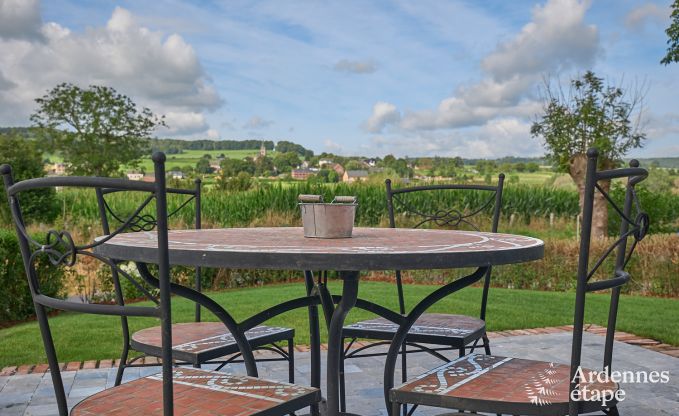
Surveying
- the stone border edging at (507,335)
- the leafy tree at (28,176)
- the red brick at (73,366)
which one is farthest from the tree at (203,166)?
the red brick at (73,366)

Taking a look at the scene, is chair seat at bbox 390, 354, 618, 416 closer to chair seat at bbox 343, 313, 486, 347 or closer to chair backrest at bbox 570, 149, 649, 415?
chair backrest at bbox 570, 149, 649, 415

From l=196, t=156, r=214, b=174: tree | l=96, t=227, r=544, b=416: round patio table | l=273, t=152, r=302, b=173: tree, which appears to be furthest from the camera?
l=196, t=156, r=214, b=174: tree

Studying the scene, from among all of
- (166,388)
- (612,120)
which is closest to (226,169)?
(612,120)

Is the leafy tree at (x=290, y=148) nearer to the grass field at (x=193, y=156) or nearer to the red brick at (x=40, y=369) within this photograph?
the grass field at (x=193, y=156)

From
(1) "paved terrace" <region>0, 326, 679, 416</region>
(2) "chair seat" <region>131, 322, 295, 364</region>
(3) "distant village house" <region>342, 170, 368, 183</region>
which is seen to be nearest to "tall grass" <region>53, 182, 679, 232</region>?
(3) "distant village house" <region>342, 170, 368, 183</region>

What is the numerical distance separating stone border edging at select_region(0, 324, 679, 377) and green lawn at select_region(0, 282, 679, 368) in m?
0.15

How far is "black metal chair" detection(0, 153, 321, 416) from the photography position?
4.46ft

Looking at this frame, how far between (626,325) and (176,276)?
5193mm

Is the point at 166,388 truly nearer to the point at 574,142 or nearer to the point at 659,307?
the point at 659,307

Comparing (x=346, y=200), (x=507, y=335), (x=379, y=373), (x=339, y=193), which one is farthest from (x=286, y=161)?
(x=346, y=200)

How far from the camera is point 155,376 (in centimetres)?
190

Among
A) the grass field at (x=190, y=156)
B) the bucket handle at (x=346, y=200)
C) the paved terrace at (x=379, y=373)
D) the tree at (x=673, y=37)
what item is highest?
the tree at (x=673, y=37)

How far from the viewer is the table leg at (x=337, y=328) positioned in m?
2.00

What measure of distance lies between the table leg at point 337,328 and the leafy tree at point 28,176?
10.8 meters
